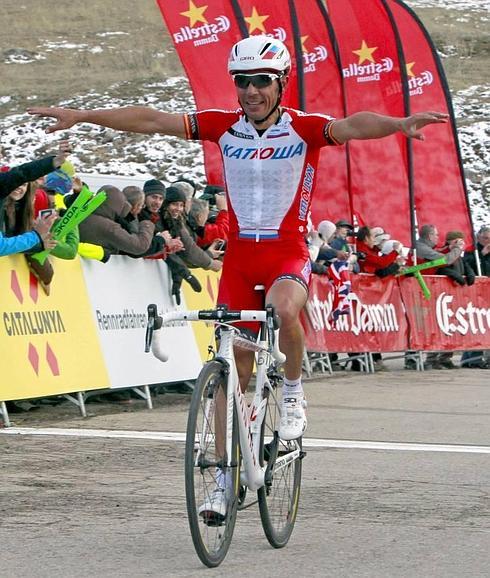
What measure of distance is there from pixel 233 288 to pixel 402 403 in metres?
7.15

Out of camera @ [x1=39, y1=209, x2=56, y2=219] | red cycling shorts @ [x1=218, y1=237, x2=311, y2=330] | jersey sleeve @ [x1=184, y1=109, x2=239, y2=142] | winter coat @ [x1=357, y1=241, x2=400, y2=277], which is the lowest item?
winter coat @ [x1=357, y1=241, x2=400, y2=277]

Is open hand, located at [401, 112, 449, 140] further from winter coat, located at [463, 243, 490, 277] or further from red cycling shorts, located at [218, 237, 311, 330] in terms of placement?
winter coat, located at [463, 243, 490, 277]

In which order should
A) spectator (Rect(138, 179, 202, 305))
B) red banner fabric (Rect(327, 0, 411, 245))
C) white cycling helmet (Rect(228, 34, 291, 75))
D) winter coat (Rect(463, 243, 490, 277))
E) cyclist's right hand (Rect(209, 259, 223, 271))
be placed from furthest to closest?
1. winter coat (Rect(463, 243, 490, 277))
2. red banner fabric (Rect(327, 0, 411, 245))
3. cyclist's right hand (Rect(209, 259, 223, 271))
4. spectator (Rect(138, 179, 202, 305))
5. white cycling helmet (Rect(228, 34, 291, 75))

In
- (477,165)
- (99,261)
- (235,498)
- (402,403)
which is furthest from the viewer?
(477,165)

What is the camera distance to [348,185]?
70.5ft

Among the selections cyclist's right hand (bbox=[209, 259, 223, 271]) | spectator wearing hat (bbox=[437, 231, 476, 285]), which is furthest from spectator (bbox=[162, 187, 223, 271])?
spectator wearing hat (bbox=[437, 231, 476, 285])

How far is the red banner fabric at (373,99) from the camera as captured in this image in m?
21.6

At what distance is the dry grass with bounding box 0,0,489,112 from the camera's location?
63.0m

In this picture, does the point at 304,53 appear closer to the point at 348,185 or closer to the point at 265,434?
the point at 348,185

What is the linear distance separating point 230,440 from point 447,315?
14.5m

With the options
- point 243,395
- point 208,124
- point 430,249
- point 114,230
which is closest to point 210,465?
point 243,395

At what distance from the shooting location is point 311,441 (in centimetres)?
1077

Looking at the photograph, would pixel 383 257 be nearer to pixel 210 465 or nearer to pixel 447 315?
pixel 447 315

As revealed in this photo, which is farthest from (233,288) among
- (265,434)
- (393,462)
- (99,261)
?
(99,261)
